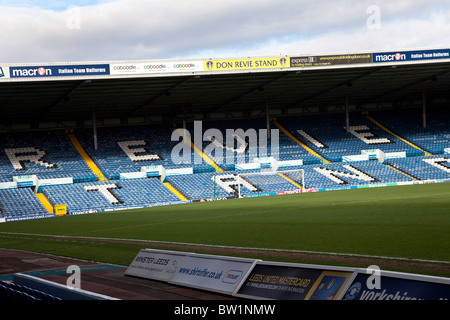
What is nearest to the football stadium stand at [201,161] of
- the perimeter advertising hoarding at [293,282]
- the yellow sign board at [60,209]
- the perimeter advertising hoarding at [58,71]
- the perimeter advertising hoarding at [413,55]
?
the yellow sign board at [60,209]

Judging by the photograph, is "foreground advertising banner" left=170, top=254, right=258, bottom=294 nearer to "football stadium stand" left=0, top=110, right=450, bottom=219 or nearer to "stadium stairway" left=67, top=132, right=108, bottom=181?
"football stadium stand" left=0, top=110, right=450, bottom=219

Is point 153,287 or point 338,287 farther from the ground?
point 338,287

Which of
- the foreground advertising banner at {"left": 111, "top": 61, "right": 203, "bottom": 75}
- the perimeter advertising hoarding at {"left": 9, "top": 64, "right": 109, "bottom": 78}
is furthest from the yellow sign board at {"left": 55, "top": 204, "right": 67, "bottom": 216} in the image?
the foreground advertising banner at {"left": 111, "top": 61, "right": 203, "bottom": 75}

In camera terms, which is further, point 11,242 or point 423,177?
point 423,177

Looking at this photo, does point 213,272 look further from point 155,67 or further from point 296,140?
point 296,140

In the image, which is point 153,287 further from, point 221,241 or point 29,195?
point 29,195

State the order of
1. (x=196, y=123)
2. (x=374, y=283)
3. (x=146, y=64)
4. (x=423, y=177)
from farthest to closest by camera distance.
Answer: (x=196, y=123), (x=423, y=177), (x=146, y=64), (x=374, y=283)

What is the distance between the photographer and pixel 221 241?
58.0 feet

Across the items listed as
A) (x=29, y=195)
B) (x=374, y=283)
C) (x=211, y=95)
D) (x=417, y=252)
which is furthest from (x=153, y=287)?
(x=211, y=95)

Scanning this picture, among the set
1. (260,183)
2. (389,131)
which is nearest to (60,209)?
(260,183)

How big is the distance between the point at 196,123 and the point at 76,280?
46863 millimetres

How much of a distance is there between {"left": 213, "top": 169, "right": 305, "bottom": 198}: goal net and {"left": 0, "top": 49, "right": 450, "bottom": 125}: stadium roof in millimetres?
7924

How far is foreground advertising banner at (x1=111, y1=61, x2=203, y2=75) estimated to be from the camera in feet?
135

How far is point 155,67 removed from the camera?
41719mm
